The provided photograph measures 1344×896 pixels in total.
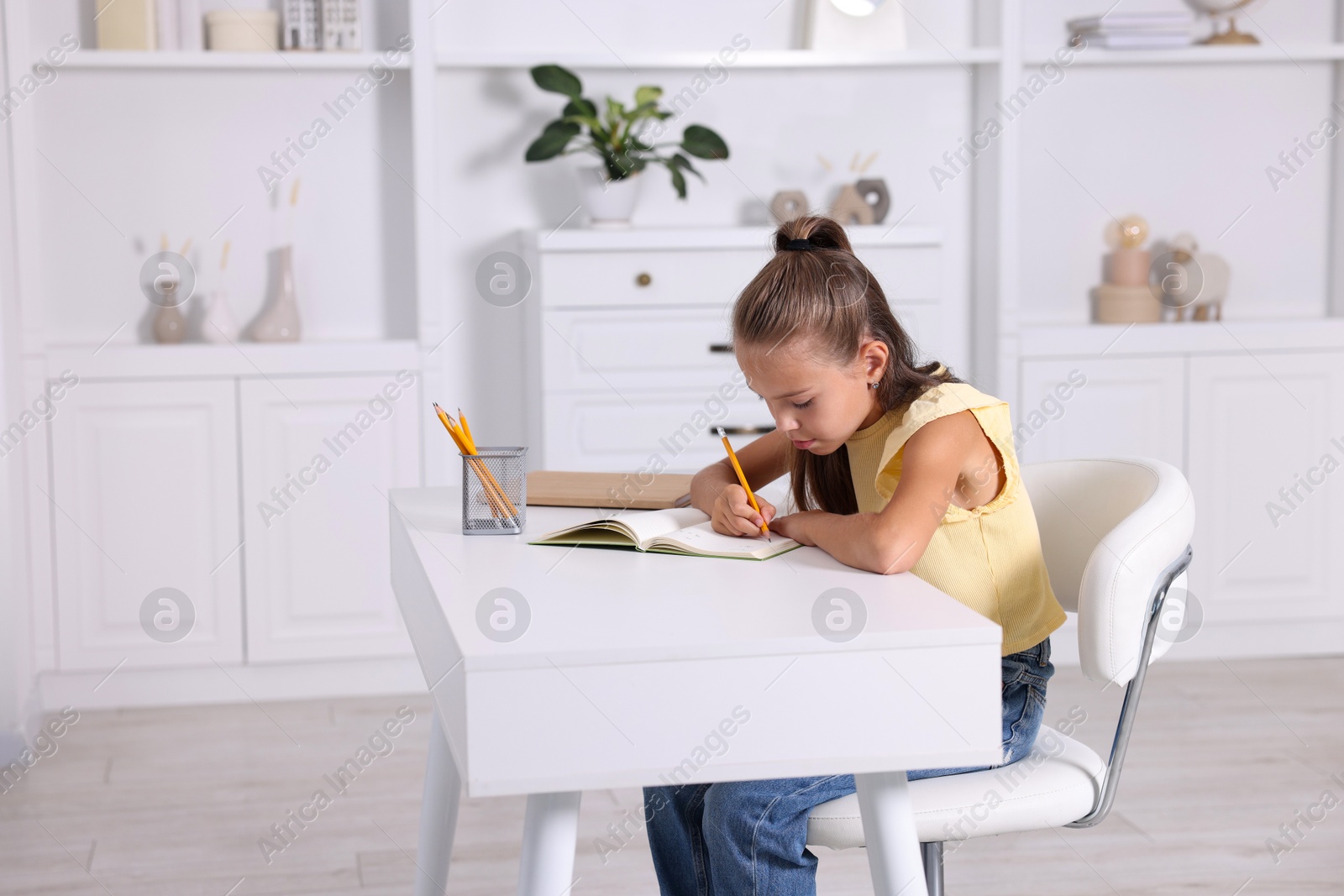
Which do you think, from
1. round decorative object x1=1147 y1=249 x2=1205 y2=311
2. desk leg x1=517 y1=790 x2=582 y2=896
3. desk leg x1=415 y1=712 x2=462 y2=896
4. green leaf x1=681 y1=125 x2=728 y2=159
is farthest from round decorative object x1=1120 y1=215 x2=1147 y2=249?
desk leg x1=517 y1=790 x2=582 y2=896

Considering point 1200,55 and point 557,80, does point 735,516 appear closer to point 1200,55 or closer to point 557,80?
point 557,80

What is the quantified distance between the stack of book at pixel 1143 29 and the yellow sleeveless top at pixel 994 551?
2136 millimetres

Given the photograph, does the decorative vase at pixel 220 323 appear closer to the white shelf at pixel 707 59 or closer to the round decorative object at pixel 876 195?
the white shelf at pixel 707 59

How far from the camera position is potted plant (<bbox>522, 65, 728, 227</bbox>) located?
2986 mm

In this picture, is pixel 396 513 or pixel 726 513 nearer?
pixel 726 513

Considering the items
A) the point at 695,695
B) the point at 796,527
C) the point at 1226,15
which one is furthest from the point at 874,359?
the point at 1226,15

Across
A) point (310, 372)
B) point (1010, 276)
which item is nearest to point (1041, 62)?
point (1010, 276)

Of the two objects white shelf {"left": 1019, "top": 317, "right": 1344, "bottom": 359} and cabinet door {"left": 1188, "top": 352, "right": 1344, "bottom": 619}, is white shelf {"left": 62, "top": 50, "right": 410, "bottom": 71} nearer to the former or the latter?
white shelf {"left": 1019, "top": 317, "right": 1344, "bottom": 359}

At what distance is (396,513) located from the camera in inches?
60.4

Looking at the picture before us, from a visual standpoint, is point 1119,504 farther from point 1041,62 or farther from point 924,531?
point 1041,62

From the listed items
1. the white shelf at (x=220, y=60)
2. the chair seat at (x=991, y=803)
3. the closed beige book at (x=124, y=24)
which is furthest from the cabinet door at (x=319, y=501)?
the chair seat at (x=991, y=803)

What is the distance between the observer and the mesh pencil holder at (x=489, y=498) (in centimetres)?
139

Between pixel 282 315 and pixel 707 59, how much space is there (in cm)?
116

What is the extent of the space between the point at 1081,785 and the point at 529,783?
2.10 feet
